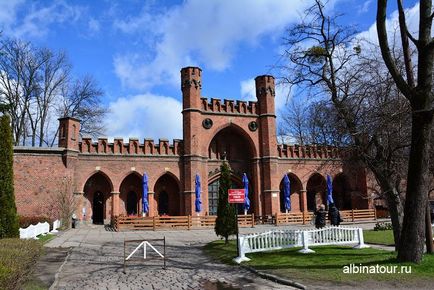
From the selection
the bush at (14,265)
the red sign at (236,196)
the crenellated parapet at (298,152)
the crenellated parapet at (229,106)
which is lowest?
the bush at (14,265)

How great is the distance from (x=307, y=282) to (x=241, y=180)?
2435 centimetres

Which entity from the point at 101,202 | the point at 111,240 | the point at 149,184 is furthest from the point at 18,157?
the point at 111,240

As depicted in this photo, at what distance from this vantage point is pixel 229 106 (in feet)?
109

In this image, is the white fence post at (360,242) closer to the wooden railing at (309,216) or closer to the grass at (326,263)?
the grass at (326,263)

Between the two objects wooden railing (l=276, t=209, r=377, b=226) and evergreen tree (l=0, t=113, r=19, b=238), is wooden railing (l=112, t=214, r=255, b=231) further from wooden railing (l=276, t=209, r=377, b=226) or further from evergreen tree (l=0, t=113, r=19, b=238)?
evergreen tree (l=0, t=113, r=19, b=238)

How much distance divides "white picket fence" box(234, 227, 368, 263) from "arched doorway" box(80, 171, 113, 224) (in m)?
Result: 18.3

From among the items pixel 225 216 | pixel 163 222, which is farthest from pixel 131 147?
pixel 225 216

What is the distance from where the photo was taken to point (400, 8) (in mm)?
10383

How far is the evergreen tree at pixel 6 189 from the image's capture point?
50.2 feet

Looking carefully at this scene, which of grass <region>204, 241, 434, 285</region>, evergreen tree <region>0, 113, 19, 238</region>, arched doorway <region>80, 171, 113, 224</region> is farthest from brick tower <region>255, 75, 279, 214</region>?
evergreen tree <region>0, 113, 19, 238</region>

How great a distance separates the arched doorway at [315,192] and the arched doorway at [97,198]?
17204 mm

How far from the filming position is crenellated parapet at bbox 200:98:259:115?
32.3m

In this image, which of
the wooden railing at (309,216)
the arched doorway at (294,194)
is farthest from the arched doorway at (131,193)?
the arched doorway at (294,194)

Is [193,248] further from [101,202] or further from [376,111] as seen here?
[101,202]
